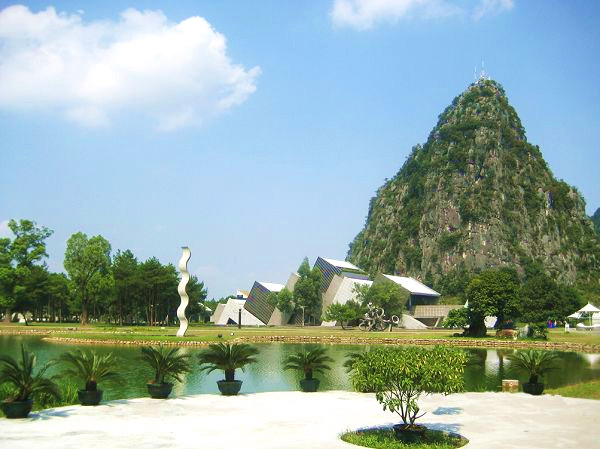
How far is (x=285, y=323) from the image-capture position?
11706 cm

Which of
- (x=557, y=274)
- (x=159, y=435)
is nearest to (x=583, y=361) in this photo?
(x=159, y=435)

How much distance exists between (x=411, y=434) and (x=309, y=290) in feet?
328

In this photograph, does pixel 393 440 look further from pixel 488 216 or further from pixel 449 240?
pixel 488 216

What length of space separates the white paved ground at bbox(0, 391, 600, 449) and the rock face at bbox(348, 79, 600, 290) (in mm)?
151852

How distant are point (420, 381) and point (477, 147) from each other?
7348 inches

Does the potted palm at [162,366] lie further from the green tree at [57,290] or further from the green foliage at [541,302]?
the green tree at [57,290]

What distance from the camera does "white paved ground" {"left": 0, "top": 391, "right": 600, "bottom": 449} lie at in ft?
41.1

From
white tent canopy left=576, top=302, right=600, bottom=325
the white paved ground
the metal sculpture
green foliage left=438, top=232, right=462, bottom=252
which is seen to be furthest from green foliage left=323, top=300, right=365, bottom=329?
green foliage left=438, top=232, right=462, bottom=252

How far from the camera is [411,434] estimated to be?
41.9 ft

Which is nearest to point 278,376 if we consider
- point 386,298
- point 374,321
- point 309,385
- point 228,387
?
point 309,385

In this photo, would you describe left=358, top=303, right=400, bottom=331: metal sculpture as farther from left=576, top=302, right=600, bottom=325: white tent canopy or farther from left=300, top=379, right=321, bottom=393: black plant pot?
left=300, top=379, right=321, bottom=393: black plant pot

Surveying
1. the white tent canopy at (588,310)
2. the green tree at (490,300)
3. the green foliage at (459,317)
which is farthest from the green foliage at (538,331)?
the white tent canopy at (588,310)

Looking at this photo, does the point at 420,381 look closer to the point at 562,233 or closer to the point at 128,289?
the point at 128,289

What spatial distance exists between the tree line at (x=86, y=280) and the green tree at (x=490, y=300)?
48.9 metres
